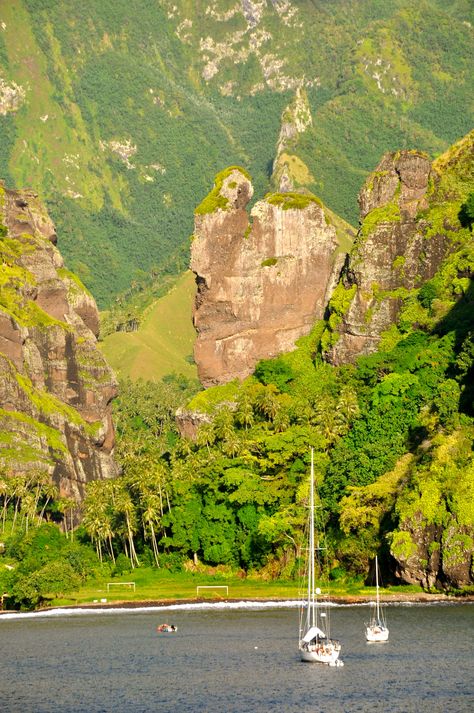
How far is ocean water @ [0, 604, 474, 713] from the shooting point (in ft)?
303

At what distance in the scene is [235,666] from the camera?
10681 cm

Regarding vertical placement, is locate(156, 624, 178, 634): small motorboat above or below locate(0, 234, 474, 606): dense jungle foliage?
below

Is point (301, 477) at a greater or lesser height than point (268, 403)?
lesser

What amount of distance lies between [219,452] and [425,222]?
137ft

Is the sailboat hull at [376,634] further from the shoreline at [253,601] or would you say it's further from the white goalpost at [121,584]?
the white goalpost at [121,584]

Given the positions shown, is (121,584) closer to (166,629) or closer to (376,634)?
(166,629)

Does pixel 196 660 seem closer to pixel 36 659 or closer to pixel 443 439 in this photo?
pixel 36 659

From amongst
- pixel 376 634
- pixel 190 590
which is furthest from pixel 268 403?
pixel 376 634

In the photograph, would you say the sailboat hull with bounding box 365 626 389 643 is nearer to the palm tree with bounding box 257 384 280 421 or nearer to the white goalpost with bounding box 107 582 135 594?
the white goalpost with bounding box 107 582 135 594

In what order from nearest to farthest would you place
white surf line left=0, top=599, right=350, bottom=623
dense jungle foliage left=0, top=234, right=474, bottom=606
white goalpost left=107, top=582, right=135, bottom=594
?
white surf line left=0, top=599, right=350, bottom=623 → dense jungle foliage left=0, top=234, right=474, bottom=606 → white goalpost left=107, top=582, right=135, bottom=594

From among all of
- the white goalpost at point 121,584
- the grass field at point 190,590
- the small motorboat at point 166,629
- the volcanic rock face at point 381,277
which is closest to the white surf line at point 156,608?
the grass field at point 190,590

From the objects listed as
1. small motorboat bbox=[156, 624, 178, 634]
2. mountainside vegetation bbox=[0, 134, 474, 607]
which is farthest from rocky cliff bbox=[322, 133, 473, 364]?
small motorboat bbox=[156, 624, 178, 634]

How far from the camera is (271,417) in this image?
7451 inches

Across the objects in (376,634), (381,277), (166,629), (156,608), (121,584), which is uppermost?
(381,277)
